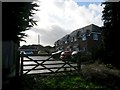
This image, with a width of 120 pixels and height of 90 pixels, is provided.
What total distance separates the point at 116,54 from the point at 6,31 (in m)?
10.6

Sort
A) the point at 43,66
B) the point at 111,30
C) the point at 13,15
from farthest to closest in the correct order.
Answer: the point at 111,30
the point at 43,66
the point at 13,15

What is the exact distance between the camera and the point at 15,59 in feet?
41.8

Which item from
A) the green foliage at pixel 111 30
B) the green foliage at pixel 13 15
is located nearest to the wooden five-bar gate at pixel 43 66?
the green foliage at pixel 13 15

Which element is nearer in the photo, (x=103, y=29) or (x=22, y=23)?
(x=22, y=23)

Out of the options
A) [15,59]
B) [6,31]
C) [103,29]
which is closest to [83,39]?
[103,29]

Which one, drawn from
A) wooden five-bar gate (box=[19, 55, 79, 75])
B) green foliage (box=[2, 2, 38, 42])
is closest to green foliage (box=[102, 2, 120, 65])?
wooden five-bar gate (box=[19, 55, 79, 75])

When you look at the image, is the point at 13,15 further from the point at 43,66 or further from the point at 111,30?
the point at 111,30

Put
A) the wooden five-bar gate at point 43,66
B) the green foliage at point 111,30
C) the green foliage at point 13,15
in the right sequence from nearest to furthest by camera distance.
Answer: the green foliage at point 13,15
the wooden five-bar gate at point 43,66
the green foliage at point 111,30

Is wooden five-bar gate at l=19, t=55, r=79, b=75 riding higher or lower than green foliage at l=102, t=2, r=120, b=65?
lower

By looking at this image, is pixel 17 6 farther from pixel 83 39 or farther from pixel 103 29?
pixel 83 39

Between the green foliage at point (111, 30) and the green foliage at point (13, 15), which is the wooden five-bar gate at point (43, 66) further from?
the green foliage at point (111, 30)

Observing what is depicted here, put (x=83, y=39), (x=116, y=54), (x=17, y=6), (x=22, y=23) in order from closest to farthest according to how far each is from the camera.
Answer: (x=17, y=6)
(x=22, y=23)
(x=116, y=54)
(x=83, y=39)

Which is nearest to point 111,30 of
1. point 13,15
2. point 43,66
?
point 43,66

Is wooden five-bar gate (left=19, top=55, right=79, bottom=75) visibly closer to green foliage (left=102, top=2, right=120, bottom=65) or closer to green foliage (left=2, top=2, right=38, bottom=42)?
green foliage (left=2, top=2, right=38, bottom=42)
